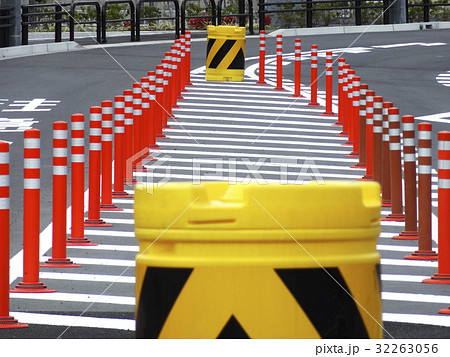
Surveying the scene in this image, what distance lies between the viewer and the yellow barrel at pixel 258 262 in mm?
4582

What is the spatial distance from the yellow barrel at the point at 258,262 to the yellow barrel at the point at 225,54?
19.8 meters

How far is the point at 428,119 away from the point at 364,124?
465 cm

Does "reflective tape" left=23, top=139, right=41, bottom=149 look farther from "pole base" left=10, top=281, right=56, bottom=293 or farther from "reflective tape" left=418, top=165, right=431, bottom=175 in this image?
"reflective tape" left=418, top=165, right=431, bottom=175

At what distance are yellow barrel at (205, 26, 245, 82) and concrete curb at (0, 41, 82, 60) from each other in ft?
29.2

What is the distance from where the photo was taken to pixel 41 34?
1945 inches

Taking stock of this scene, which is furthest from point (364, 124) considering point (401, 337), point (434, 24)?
point (434, 24)

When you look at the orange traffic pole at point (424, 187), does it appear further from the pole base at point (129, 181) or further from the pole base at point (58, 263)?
the pole base at point (129, 181)

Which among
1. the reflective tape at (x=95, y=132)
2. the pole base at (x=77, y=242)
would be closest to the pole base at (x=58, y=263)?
the pole base at (x=77, y=242)

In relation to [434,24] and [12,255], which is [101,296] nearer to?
[12,255]

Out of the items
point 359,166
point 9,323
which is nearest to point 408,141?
point 9,323

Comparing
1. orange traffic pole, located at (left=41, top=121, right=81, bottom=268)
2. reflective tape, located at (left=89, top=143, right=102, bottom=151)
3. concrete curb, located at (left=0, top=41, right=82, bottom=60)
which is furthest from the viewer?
concrete curb, located at (left=0, top=41, right=82, bottom=60)

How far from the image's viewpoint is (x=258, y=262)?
4570mm

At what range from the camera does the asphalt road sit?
18.1m

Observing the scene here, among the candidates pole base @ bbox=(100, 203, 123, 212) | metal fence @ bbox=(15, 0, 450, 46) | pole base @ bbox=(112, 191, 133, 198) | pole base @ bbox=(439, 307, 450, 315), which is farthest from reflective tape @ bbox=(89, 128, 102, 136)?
metal fence @ bbox=(15, 0, 450, 46)
